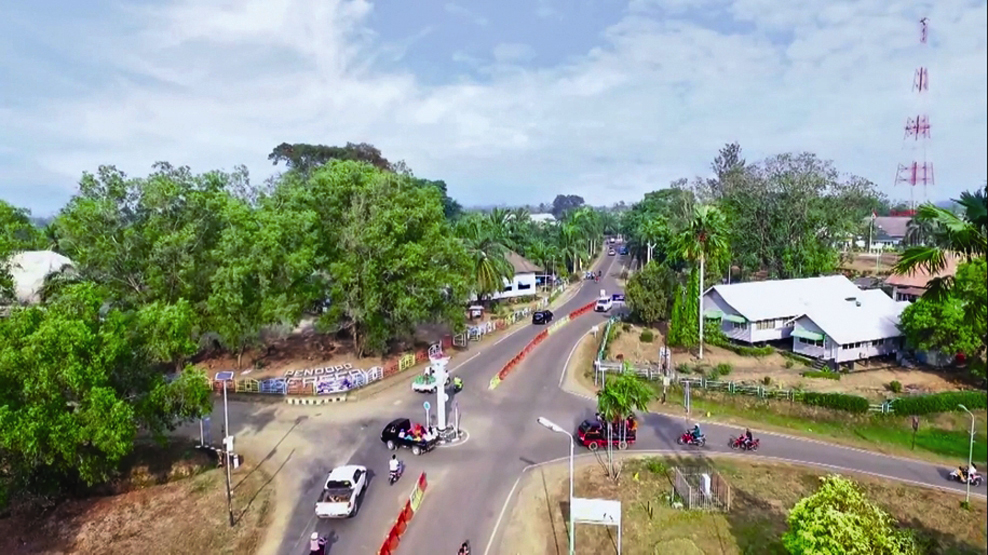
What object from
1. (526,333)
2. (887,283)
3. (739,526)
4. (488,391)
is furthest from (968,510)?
(887,283)

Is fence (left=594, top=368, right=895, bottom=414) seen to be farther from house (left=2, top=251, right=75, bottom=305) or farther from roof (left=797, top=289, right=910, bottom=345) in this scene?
house (left=2, top=251, right=75, bottom=305)

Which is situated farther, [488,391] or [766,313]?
[766,313]

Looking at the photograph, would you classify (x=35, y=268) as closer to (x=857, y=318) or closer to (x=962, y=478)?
(x=962, y=478)

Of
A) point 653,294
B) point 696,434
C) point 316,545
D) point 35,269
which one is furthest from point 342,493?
point 35,269

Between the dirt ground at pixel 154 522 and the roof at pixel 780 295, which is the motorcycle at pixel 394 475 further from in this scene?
the roof at pixel 780 295

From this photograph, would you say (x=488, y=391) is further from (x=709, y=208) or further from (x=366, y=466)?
(x=709, y=208)

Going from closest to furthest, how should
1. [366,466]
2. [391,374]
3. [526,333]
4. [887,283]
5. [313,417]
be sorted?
[366,466] < [313,417] < [391,374] < [526,333] < [887,283]

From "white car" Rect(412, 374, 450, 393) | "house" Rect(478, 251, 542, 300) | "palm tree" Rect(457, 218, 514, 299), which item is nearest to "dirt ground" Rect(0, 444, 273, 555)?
"white car" Rect(412, 374, 450, 393)
